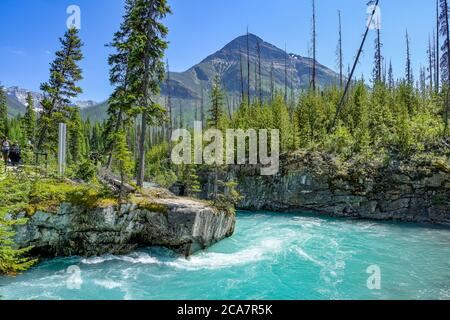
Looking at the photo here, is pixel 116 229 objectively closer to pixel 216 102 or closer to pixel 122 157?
pixel 122 157

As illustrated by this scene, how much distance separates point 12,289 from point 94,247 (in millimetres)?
4226

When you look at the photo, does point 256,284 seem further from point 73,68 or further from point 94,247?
point 73,68

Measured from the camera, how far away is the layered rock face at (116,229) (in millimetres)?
15070

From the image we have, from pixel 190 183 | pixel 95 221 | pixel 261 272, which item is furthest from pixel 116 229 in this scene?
pixel 190 183

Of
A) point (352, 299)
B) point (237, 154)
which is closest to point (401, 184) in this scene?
point (237, 154)

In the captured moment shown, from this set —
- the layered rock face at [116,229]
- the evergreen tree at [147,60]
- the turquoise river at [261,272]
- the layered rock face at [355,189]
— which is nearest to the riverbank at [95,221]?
the layered rock face at [116,229]

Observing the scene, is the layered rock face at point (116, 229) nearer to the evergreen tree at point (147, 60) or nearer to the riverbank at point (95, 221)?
the riverbank at point (95, 221)

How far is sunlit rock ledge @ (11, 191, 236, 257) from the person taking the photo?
593 inches

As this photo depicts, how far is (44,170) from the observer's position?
707 inches

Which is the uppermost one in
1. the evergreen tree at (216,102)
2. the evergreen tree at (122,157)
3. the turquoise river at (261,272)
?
the evergreen tree at (216,102)

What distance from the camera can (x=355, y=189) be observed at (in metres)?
31.0

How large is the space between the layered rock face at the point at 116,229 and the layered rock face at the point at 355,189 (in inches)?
726

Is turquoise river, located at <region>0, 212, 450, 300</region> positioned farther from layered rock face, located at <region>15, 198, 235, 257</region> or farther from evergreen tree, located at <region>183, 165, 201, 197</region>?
evergreen tree, located at <region>183, 165, 201, 197</region>

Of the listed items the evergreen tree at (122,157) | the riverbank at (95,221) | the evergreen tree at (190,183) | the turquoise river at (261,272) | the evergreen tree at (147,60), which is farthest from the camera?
the evergreen tree at (190,183)
